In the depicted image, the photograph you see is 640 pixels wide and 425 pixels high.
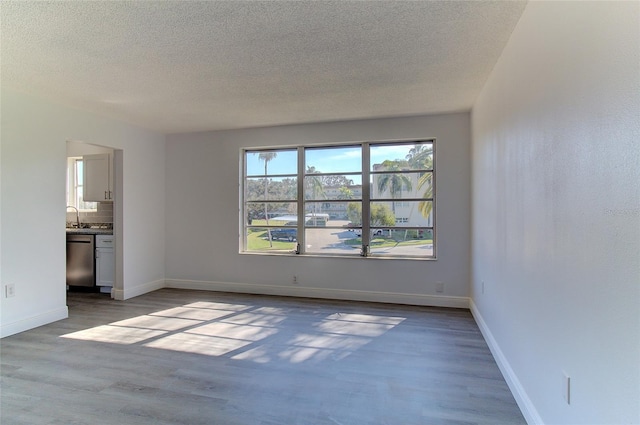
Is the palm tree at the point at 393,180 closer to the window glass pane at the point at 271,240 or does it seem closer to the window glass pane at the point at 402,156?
the window glass pane at the point at 402,156

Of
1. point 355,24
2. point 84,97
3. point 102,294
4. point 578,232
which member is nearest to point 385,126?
point 355,24

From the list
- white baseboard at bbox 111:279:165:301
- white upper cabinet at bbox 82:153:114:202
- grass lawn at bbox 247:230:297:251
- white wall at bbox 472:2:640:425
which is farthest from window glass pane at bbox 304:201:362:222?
white upper cabinet at bbox 82:153:114:202

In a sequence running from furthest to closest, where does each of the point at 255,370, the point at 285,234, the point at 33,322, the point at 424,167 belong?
the point at 285,234 → the point at 424,167 → the point at 33,322 → the point at 255,370

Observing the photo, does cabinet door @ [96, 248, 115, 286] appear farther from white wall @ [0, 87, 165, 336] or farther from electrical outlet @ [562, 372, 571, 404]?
electrical outlet @ [562, 372, 571, 404]

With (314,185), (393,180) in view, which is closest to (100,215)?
(314,185)

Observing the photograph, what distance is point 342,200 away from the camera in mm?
4699

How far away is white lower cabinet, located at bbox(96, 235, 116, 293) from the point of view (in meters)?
4.84

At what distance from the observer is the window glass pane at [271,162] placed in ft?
16.1

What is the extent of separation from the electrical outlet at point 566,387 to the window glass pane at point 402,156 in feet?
Result: 10.6

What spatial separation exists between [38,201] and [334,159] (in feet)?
11.9

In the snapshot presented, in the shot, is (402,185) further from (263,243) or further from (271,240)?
(263,243)

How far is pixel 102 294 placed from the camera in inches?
193

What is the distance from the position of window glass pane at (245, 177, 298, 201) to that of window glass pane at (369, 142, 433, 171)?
125 cm

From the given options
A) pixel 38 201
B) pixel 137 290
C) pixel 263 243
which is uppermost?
pixel 38 201
